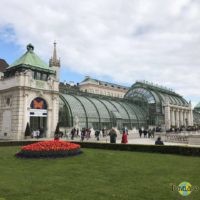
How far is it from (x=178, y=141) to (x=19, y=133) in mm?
26571

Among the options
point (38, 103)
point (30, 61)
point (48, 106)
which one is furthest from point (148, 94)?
point (38, 103)

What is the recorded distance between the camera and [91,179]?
13812 mm

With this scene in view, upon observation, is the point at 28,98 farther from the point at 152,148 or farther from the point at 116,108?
the point at 152,148

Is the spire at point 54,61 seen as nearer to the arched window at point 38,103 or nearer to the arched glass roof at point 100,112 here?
the arched glass roof at point 100,112

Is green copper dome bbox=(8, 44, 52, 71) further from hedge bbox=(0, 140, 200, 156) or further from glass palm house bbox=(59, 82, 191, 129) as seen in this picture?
hedge bbox=(0, 140, 200, 156)

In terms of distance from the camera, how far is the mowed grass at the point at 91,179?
10.9m

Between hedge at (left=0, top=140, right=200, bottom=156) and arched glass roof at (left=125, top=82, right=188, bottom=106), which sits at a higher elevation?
arched glass roof at (left=125, top=82, right=188, bottom=106)

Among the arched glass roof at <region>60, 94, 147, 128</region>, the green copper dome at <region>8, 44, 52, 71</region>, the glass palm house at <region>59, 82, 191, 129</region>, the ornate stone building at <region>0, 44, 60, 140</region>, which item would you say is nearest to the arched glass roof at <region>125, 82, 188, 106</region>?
the glass palm house at <region>59, 82, 191, 129</region>

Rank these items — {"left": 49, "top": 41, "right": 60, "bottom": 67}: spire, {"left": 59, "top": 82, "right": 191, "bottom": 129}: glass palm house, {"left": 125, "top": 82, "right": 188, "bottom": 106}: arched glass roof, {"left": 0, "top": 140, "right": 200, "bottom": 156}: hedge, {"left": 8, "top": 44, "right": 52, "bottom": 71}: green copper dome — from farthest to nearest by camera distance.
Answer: {"left": 49, "top": 41, "right": 60, "bottom": 67}: spire, {"left": 125, "top": 82, "right": 188, "bottom": 106}: arched glass roof, {"left": 59, "top": 82, "right": 191, "bottom": 129}: glass palm house, {"left": 8, "top": 44, "right": 52, "bottom": 71}: green copper dome, {"left": 0, "top": 140, "right": 200, "bottom": 156}: hedge

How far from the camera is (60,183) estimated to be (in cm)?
1295

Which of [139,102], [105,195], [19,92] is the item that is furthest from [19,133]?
[139,102]

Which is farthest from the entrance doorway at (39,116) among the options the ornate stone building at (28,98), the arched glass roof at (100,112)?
the arched glass roof at (100,112)

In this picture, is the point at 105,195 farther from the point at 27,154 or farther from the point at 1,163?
the point at 27,154

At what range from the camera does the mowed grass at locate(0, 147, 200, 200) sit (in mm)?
10852
